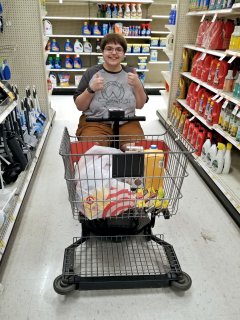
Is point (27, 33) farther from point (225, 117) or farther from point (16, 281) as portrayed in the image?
point (16, 281)

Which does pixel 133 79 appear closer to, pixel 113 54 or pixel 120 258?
pixel 113 54

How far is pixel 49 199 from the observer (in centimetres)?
259

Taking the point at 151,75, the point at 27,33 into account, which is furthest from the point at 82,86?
the point at 151,75

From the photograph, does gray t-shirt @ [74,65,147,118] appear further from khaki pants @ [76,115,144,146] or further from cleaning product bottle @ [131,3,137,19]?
cleaning product bottle @ [131,3,137,19]

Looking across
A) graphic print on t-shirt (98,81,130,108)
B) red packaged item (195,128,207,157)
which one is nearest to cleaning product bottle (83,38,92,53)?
red packaged item (195,128,207,157)

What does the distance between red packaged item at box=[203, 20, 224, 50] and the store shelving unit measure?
0.08 metres

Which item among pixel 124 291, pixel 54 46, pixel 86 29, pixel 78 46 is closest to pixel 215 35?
pixel 124 291

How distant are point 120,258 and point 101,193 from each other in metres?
0.66

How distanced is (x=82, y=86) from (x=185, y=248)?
147cm

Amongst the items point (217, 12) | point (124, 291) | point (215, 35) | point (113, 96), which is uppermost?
point (217, 12)

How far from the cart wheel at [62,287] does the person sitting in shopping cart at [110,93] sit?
1022 millimetres

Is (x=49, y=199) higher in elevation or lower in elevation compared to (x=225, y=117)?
lower

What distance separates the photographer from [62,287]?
5.34ft

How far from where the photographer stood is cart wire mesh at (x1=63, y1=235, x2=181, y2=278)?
5.78 ft
